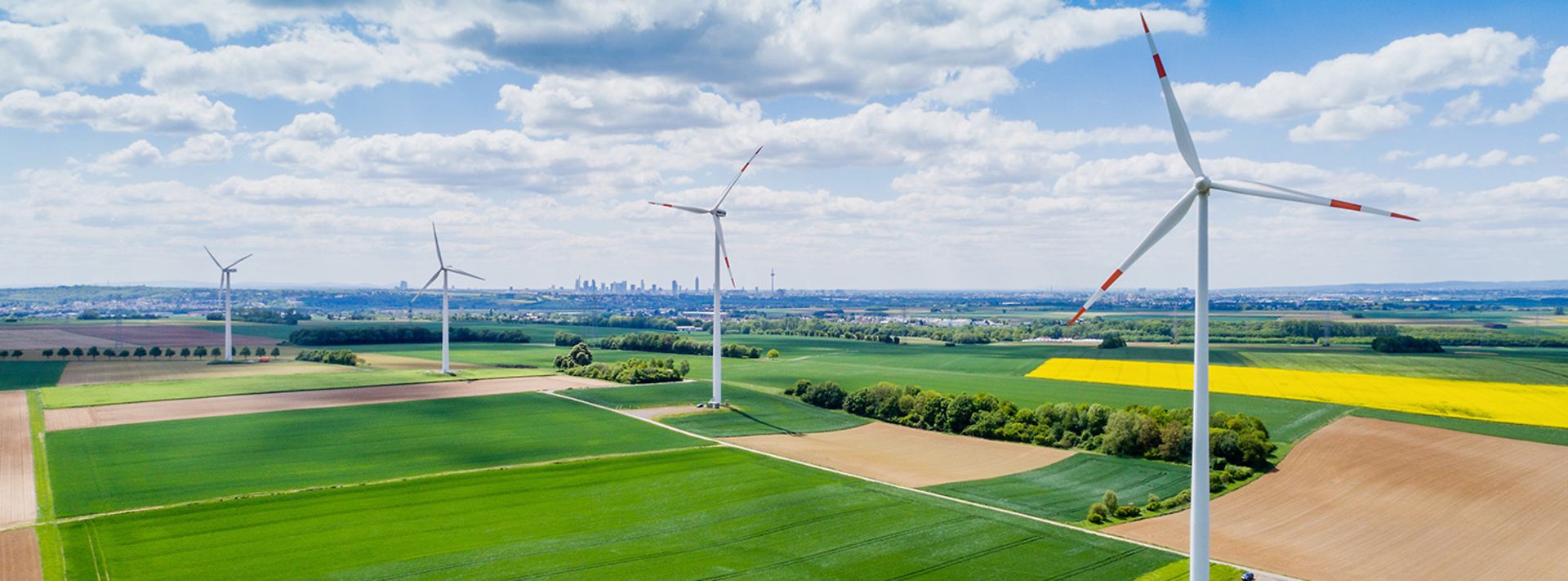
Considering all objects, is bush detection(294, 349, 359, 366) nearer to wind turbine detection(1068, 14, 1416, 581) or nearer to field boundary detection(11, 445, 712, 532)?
field boundary detection(11, 445, 712, 532)

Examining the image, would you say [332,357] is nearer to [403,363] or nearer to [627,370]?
[403,363]

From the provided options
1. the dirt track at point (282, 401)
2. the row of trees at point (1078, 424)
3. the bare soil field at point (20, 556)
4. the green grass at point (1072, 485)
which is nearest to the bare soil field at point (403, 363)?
the dirt track at point (282, 401)

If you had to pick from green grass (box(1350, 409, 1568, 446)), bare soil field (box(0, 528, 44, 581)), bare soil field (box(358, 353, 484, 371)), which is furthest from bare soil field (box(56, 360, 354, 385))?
green grass (box(1350, 409, 1568, 446))

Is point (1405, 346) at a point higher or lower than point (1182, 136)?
lower

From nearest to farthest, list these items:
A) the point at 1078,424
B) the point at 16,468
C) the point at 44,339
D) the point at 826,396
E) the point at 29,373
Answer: the point at 16,468, the point at 1078,424, the point at 826,396, the point at 29,373, the point at 44,339

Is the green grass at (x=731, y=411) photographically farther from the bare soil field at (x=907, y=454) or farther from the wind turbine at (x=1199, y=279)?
the wind turbine at (x=1199, y=279)

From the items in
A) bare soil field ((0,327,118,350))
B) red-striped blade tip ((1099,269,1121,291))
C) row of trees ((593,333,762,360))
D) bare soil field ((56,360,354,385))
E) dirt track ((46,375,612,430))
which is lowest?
dirt track ((46,375,612,430))

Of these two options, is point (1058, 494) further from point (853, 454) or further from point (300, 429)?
point (300, 429)

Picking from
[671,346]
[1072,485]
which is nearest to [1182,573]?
[1072,485]
